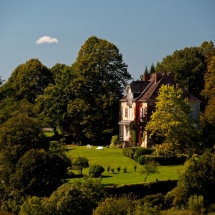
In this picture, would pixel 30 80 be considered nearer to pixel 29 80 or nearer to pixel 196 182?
pixel 29 80

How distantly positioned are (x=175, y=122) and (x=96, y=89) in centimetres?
1830

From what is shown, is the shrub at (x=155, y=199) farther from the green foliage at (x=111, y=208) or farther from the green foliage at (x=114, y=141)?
the green foliage at (x=114, y=141)

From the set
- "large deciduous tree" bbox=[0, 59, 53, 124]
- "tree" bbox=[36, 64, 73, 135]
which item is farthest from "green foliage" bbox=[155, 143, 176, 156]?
"large deciduous tree" bbox=[0, 59, 53, 124]

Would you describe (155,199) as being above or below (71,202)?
below

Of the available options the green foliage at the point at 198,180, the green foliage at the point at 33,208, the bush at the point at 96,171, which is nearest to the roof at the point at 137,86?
the bush at the point at 96,171

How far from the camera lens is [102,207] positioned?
24.5 meters

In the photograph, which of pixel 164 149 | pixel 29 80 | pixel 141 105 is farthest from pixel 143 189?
pixel 29 80

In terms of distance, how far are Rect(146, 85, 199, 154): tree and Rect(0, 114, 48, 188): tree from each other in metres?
12.2

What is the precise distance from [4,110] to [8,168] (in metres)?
19.3

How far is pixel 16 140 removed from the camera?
115 feet

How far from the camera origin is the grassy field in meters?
35.5

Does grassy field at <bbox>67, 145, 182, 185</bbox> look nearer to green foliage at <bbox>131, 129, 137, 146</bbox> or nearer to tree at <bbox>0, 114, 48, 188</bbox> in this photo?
green foliage at <bbox>131, 129, 137, 146</bbox>

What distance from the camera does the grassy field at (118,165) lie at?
35469 mm

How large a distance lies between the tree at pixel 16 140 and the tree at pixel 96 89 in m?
20.3
